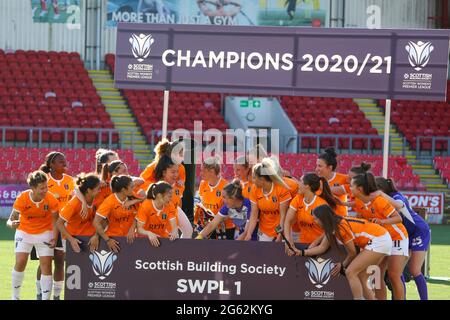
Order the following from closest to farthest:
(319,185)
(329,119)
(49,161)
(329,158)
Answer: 1. (319,185)
2. (329,158)
3. (49,161)
4. (329,119)

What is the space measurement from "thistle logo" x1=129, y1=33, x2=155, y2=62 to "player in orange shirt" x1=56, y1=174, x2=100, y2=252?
2591mm

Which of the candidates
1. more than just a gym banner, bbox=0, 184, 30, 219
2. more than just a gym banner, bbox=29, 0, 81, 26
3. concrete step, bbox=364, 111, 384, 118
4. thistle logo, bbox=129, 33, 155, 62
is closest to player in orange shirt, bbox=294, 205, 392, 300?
thistle logo, bbox=129, 33, 155, 62

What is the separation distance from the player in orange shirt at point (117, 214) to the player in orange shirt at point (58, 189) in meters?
0.77

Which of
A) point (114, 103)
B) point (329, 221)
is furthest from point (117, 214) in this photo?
point (114, 103)

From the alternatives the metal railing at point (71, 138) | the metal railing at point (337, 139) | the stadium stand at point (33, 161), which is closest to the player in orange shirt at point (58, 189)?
the stadium stand at point (33, 161)

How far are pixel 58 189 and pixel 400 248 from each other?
393 cm

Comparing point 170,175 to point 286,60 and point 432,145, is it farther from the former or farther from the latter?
point 432,145

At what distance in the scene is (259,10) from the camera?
32.9 metres

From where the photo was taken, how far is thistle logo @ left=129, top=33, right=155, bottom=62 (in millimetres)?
12633

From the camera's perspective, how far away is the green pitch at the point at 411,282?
12328mm

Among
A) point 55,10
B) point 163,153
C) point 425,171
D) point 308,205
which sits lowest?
point 425,171

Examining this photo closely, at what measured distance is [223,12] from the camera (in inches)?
1293

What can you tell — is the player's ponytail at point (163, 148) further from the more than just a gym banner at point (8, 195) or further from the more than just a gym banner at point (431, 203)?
the more than just a gym banner at point (431, 203)
